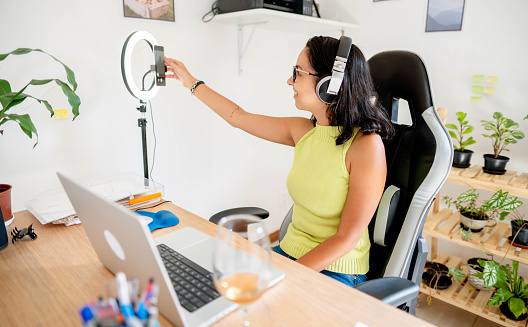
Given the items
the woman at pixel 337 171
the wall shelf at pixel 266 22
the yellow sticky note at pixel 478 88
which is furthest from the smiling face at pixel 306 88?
the yellow sticky note at pixel 478 88

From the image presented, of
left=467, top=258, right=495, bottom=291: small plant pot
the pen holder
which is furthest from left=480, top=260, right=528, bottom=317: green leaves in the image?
the pen holder

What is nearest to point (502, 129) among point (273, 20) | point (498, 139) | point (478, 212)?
point (498, 139)

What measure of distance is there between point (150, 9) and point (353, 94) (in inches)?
43.3

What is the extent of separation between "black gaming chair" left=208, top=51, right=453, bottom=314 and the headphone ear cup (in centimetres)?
18

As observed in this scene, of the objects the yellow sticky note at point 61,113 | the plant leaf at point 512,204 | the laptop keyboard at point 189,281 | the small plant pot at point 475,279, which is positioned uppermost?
the yellow sticky note at point 61,113

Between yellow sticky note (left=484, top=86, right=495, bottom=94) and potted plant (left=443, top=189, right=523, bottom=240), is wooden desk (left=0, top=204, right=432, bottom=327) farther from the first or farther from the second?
yellow sticky note (left=484, top=86, right=495, bottom=94)

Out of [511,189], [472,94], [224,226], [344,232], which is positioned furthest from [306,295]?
[472,94]

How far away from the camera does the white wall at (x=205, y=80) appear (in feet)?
4.74

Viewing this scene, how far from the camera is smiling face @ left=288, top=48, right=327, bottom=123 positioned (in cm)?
119

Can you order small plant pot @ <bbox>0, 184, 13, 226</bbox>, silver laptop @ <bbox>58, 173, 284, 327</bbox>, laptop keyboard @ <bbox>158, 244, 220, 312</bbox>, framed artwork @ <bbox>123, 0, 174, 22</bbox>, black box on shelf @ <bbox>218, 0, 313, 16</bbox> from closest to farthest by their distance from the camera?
1. silver laptop @ <bbox>58, 173, 284, 327</bbox>
2. laptop keyboard @ <bbox>158, 244, 220, 312</bbox>
3. small plant pot @ <bbox>0, 184, 13, 226</bbox>
4. framed artwork @ <bbox>123, 0, 174, 22</bbox>
5. black box on shelf @ <bbox>218, 0, 313, 16</bbox>

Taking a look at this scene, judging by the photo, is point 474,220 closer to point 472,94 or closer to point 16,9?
point 472,94

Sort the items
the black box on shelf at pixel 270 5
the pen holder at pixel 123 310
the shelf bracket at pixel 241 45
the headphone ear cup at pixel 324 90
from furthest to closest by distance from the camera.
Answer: the shelf bracket at pixel 241 45, the black box on shelf at pixel 270 5, the headphone ear cup at pixel 324 90, the pen holder at pixel 123 310

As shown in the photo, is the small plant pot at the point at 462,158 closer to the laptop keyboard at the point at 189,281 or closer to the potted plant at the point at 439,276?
the potted plant at the point at 439,276

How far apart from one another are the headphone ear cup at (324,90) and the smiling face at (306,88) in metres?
0.04
